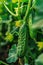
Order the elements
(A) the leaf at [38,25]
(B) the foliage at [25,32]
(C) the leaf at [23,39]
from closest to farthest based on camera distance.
→ (A) the leaf at [38,25]
(B) the foliage at [25,32]
(C) the leaf at [23,39]

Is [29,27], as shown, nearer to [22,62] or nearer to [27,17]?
[27,17]

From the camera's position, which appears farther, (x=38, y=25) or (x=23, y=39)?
(x=23, y=39)

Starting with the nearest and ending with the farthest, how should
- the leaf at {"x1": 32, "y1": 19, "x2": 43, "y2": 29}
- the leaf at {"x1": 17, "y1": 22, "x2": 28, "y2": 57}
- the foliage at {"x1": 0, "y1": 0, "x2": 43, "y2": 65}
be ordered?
the leaf at {"x1": 32, "y1": 19, "x2": 43, "y2": 29} < the foliage at {"x1": 0, "y1": 0, "x2": 43, "y2": 65} < the leaf at {"x1": 17, "y1": 22, "x2": 28, "y2": 57}

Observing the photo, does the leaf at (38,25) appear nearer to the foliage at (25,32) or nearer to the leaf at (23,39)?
the foliage at (25,32)

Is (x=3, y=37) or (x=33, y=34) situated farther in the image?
(x=3, y=37)

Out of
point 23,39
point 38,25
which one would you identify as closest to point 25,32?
point 23,39

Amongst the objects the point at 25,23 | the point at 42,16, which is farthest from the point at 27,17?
the point at 42,16

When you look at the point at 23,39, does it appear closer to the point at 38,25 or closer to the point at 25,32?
the point at 25,32

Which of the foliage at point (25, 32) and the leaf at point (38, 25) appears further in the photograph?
the foliage at point (25, 32)

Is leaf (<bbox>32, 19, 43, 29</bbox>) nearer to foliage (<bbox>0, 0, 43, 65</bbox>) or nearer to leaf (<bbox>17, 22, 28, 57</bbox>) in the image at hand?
foliage (<bbox>0, 0, 43, 65</bbox>)

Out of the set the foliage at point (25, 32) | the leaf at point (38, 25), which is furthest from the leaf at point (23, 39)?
the leaf at point (38, 25)

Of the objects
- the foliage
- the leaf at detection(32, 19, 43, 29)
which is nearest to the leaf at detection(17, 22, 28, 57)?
the foliage
